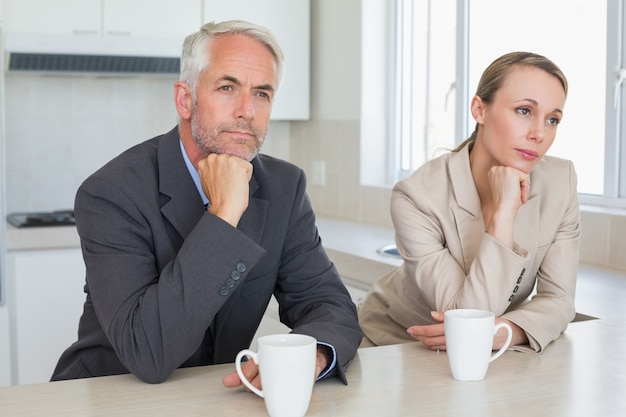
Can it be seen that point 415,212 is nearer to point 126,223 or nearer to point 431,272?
point 431,272

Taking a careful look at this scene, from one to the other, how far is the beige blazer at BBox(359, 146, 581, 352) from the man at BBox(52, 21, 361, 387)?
221mm

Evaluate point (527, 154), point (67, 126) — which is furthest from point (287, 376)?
point (67, 126)

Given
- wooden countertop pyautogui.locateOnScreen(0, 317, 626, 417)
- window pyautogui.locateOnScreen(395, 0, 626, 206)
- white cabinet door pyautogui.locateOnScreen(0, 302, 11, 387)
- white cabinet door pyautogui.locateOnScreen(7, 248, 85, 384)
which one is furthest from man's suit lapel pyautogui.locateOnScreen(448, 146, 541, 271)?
white cabinet door pyautogui.locateOnScreen(0, 302, 11, 387)

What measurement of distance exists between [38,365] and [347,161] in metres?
1.63

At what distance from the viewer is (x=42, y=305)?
3.46m

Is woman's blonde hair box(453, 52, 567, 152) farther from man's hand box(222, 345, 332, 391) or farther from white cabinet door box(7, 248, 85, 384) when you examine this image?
white cabinet door box(7, 248, 85, 384)

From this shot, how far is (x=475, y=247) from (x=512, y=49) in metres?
1.51

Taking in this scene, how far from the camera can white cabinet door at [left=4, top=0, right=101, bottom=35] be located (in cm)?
351

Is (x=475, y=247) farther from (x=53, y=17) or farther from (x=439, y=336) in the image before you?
(x=53, y=17)

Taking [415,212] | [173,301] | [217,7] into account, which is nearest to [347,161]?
[217,7]

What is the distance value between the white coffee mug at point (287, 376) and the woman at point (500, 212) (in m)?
0.66

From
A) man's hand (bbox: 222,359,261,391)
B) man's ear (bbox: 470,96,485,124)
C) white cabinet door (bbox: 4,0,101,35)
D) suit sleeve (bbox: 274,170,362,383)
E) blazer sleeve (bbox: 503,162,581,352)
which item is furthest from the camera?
white cabinet door (bbox: 4,0,101,35)

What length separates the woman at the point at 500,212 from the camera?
5.60 feet

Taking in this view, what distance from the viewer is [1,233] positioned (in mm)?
3328
